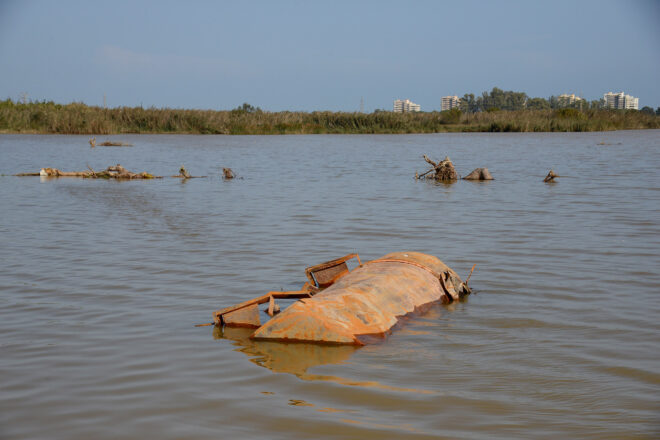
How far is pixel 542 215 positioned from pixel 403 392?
8.42 metres

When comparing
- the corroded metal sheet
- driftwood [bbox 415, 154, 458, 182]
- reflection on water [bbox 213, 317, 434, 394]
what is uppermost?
driftwood [bbox 415, 154, 458, 182]

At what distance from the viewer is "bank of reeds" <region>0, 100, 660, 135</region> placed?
157ft

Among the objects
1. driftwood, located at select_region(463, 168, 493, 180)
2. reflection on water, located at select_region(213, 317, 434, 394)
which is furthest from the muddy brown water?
driftwood, located at select_region(463, 168, 493, 180)

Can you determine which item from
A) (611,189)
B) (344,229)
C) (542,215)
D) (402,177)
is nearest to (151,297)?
(344,229)

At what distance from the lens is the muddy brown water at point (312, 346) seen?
12.2 ft

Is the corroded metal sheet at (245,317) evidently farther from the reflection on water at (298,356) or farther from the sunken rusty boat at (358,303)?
the reflection on water at (298,356)

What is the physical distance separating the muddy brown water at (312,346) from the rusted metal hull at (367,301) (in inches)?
5.5

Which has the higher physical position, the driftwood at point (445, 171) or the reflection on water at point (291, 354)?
the driftwood at point (445, 171)

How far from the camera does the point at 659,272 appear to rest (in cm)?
713

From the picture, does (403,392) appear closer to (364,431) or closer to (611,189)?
(364,431)

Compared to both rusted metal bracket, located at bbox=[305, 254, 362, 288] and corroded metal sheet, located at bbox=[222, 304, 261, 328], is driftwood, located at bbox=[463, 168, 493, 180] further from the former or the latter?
corroded metal sheet, located at bbox=[222, 304, 261, 328]

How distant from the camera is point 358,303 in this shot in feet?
16.8

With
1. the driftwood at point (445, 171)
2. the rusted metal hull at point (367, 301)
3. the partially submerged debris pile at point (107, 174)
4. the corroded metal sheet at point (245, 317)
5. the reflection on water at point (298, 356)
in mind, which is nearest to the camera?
the reflection on water at point (298, 356)

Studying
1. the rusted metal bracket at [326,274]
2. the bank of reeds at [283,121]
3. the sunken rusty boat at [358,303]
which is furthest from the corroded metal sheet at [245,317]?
the bank of reeds at [283,121]
